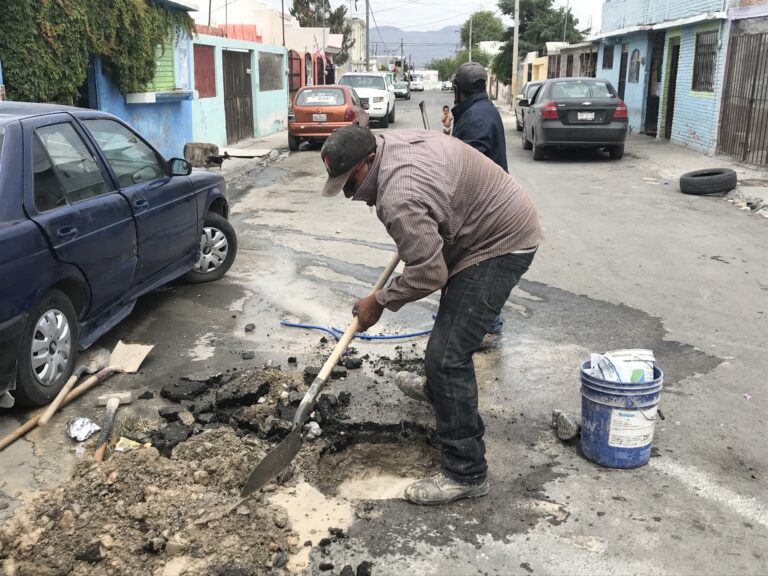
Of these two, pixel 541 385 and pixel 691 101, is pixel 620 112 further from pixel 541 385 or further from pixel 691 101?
pixel 541 385

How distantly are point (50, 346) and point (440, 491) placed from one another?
2431 millimetres

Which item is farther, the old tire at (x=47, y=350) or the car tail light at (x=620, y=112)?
the car tail light at (x=620, y=112)

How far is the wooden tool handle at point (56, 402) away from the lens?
4141mm

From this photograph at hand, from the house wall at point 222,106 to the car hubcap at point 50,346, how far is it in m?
12.6

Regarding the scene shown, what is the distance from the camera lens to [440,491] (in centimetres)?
340

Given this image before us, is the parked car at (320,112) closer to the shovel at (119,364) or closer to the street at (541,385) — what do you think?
the street at (541,385)

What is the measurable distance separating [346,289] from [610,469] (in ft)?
11.7

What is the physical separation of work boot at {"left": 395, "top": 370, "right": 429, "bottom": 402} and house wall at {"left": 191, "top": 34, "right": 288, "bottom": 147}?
13.1 m

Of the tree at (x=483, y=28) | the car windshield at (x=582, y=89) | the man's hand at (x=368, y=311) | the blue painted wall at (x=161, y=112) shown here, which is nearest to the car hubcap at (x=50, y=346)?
the man's hand at (x=368, y=311)

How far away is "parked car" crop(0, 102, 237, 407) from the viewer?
401 cm

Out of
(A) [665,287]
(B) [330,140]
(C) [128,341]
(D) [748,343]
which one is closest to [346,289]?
(C) [128,341]

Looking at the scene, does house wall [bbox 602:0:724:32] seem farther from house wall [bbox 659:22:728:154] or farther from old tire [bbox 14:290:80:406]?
old tire [bbox 14:290:80:406]

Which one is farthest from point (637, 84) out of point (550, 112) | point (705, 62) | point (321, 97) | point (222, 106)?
point (222, 106)

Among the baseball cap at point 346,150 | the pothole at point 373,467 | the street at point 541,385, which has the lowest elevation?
the pothole at point 373,467
